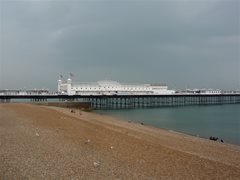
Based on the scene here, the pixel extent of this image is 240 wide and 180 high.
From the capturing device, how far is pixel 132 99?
8644 centimetres

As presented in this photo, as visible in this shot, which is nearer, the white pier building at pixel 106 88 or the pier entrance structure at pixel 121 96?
the pier entrance structure at pixel 121 96

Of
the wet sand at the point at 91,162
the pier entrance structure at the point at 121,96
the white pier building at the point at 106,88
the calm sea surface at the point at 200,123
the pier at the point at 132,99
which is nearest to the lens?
the wet sand at the point at 91,162

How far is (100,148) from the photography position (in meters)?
10.6

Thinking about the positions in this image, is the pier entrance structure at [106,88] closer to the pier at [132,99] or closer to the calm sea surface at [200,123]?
the pier at [132,99]

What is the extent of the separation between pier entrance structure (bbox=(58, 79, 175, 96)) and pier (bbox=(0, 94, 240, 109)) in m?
6.38

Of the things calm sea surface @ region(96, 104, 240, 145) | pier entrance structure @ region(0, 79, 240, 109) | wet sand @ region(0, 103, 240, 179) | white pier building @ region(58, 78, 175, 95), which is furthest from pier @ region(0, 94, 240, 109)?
wet sand @ region(0, 103, 240, 179)

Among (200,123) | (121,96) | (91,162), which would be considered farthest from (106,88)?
(91,162)

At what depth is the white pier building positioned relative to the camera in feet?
295

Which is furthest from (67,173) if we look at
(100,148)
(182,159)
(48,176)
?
(182,159)

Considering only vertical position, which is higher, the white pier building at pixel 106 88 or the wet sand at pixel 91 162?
the white pier building at pixel 106 88

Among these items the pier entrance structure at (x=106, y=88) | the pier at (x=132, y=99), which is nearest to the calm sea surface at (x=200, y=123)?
the pier at (x=132, y=99)

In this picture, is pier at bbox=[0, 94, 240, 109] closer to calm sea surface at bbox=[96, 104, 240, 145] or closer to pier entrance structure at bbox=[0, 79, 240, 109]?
pier entrance structure at bbox=[0, 79, 240, 109]

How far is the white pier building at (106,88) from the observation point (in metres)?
89.9

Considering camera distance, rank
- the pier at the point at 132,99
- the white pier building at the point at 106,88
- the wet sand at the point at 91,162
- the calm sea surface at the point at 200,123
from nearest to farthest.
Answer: the wet sand at the point at 91,162 → the calm sea surface at the point at 200,123 → the pier at the point at 132,99 → the white pier building at the point at 106,88
